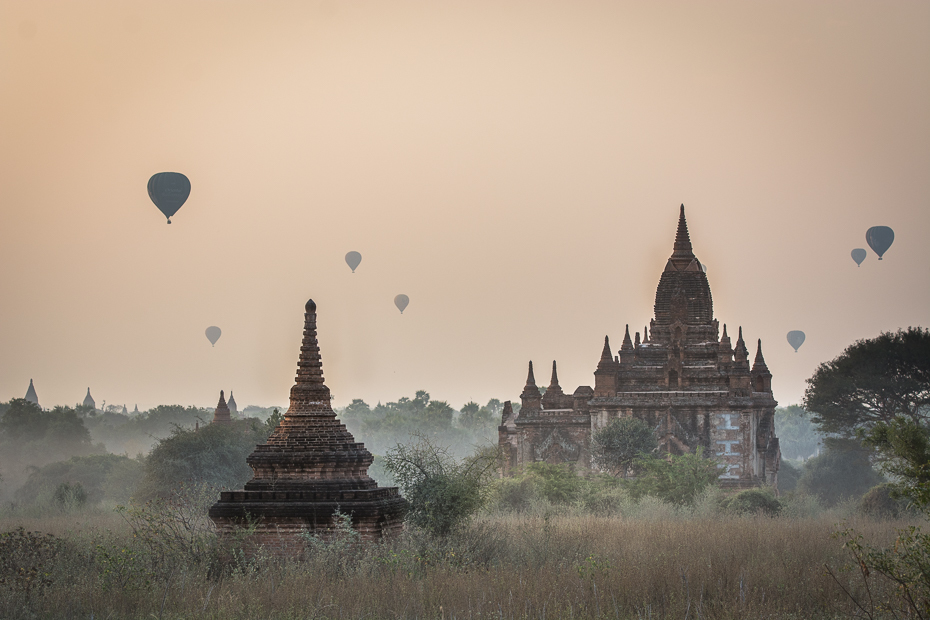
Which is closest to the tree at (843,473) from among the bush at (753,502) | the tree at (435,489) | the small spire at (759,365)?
the small spire at (759,365)

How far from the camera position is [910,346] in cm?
5444

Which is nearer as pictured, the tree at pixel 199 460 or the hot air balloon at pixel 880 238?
the tree at pixel 199 460

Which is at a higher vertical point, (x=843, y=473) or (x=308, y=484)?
(x=308, y=484)

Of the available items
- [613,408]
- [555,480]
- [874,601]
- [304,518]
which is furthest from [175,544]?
[613,408]

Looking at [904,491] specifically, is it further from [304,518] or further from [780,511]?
[780,511]

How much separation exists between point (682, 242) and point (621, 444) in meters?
13.3

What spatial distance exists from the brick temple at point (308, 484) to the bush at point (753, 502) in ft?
55.4

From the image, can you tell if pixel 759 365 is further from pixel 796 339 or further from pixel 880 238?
pixel 796 339

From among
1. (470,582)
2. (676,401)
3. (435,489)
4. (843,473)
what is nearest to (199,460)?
(676,401)

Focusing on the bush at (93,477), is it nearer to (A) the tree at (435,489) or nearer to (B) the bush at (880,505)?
(B) the bush at (880,505)

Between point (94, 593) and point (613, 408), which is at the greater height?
point (613, 408)

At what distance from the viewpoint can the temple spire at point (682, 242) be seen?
53875 mm

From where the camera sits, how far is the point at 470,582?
16328mm

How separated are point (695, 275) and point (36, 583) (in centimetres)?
4046
